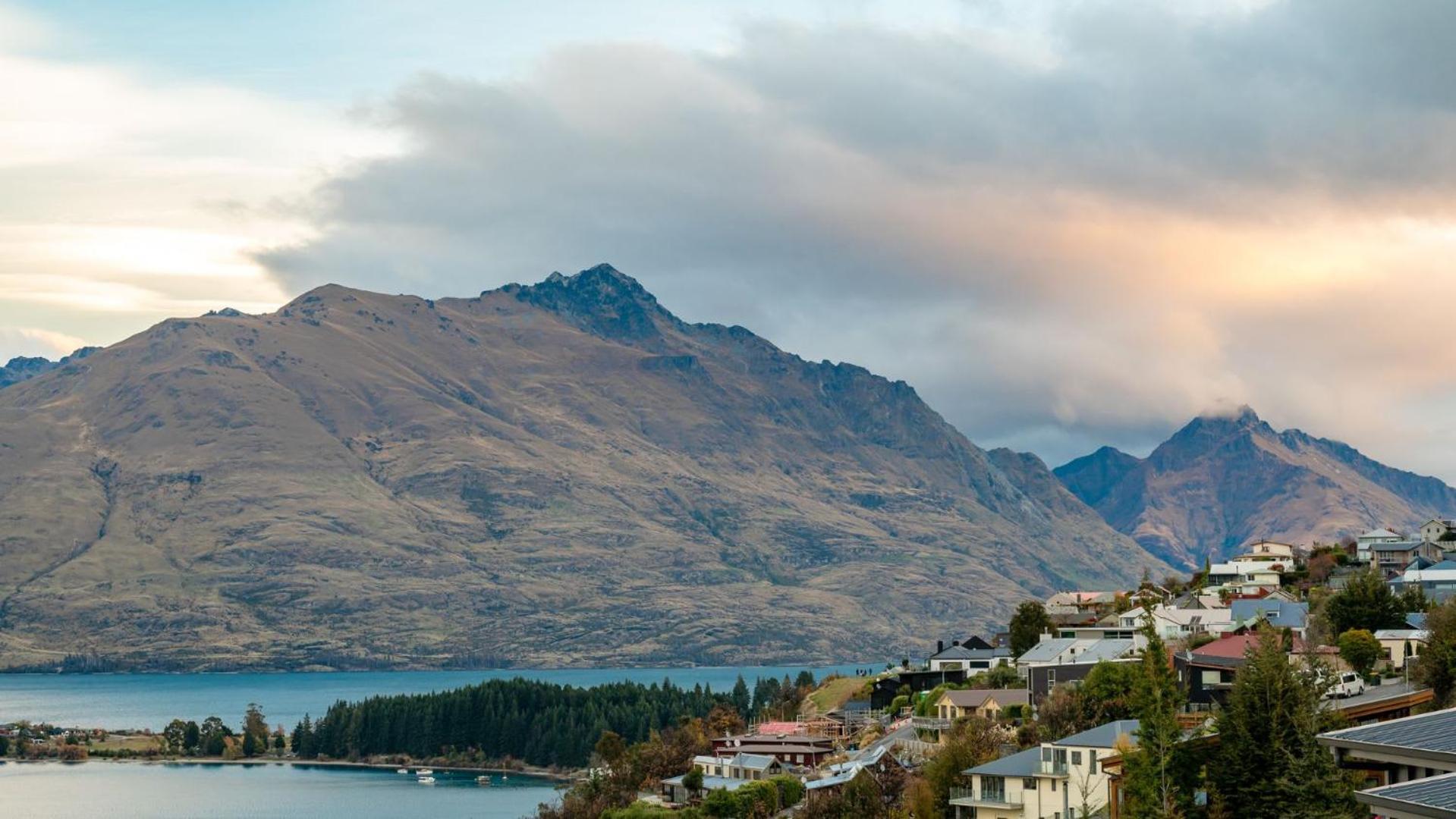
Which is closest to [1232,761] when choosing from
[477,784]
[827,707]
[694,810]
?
[694,810]

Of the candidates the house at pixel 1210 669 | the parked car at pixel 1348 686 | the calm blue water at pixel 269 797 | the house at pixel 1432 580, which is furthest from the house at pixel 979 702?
the calm blue water at pixel 269 797

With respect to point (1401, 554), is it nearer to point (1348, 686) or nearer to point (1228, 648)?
point (1228, 648)

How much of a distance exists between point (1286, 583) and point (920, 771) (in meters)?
47.7

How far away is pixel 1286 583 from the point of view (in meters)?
118

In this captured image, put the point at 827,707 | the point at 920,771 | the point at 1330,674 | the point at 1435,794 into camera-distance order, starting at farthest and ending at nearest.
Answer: the point at 827,707, the point at 920,771, the point at 1330,674, the point at 1435,794

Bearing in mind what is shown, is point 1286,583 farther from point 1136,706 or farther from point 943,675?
point 1136,706

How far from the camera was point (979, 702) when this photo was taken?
94.9 metres

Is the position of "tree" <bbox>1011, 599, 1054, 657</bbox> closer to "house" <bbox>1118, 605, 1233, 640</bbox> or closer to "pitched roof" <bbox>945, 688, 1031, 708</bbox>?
"house" <bbox>1118, 605, 1233, 640</bbox>

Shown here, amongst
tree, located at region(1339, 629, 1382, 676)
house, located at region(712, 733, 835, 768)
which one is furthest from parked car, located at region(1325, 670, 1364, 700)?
house, located at region(712, 733, 835, 768)

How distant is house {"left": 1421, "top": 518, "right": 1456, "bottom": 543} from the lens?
5256 inches

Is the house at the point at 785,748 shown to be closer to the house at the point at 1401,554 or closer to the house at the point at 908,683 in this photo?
the house at the point at 908,683

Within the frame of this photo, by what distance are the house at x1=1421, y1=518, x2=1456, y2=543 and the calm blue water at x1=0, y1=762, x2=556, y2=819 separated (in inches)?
3174

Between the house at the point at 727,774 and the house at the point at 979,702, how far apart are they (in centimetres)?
1031

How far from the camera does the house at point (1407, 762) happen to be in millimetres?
31152
